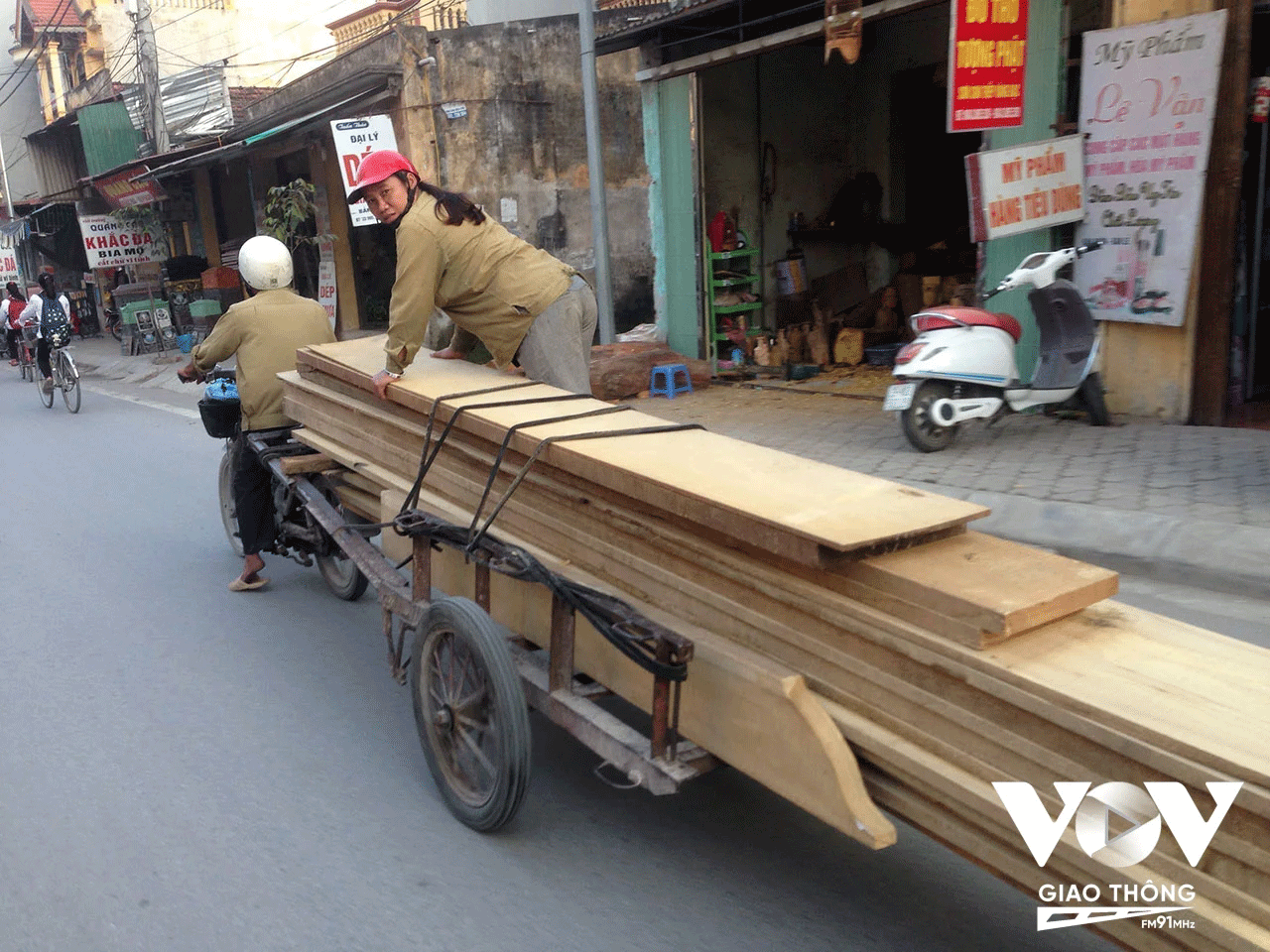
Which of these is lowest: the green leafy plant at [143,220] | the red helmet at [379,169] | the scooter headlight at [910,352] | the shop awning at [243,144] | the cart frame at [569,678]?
the cart frame at [569,678]

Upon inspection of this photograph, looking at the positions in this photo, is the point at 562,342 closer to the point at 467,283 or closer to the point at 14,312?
the point at 467,283

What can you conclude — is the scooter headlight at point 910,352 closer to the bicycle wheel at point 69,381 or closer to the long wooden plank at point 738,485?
the long wooden plank at point 738,485

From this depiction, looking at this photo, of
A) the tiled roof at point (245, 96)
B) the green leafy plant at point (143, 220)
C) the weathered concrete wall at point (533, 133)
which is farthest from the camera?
the tiled roof at point (245, 96)

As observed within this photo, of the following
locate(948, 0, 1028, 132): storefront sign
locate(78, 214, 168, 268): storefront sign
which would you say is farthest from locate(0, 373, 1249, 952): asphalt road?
locate(78, 214, 168, 268): storefront sign

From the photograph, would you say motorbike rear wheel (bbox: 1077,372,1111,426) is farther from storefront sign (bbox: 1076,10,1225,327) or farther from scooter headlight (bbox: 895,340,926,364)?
scooter headlight (bbox: 895,340,926,364)

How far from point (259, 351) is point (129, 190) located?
60.5 feet

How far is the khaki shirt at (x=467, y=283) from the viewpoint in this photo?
405 centimetres

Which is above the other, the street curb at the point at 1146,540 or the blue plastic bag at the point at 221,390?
the blue plastic bag at the point at 221,390

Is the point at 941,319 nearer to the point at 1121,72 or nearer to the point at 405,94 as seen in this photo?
the point at 1121,72

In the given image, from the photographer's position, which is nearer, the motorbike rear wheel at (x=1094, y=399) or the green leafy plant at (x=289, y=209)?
the motorbike rear wheel at (x=1094, y=399)

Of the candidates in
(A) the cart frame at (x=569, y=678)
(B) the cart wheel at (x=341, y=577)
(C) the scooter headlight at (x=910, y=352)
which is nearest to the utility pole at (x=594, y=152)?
(C) the scooter headlight at (x=910, y=352)

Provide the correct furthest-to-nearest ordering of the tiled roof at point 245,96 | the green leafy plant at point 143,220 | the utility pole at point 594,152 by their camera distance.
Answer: the tiled roof at point 245,96
the green leafy plant at point 143,220
the utility pole at point 594,152

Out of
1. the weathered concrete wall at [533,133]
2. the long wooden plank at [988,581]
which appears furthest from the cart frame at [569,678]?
the weathered concrete wall at [533,133]

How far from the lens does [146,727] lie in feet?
13.2
